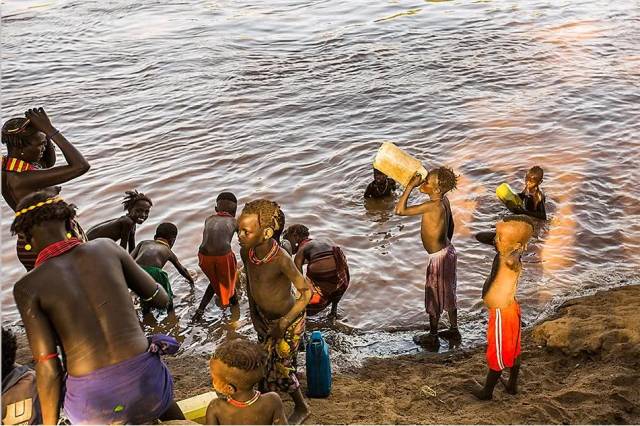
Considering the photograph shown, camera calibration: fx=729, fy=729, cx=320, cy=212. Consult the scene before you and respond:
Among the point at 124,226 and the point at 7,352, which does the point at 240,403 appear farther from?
the point at 124,226

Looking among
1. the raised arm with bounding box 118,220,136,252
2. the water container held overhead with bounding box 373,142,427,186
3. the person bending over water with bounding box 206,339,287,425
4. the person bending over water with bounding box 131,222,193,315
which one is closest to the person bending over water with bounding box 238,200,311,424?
the person bending over water with bounding box 206,339,287,425

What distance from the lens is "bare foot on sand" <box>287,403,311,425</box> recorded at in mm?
4250

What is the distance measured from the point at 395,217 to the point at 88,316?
210 inches

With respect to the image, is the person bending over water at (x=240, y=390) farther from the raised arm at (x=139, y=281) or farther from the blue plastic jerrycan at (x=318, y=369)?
the blue plastic jerrycan at (x=318, y=369)

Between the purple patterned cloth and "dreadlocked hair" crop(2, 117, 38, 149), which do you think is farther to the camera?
"dreadlocked hair" crop(2, 117, 38, 149)

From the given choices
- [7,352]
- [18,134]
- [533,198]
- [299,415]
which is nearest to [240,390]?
[299,415]

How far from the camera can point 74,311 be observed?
311 cm

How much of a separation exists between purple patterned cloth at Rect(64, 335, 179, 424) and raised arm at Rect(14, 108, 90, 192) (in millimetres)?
1403

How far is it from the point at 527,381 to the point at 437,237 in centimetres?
118

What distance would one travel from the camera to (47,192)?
333 cm

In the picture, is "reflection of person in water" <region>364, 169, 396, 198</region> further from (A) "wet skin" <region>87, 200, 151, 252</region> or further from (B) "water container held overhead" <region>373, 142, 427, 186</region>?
(A) "wet skin" <region>87, 200, 151, 252</region>

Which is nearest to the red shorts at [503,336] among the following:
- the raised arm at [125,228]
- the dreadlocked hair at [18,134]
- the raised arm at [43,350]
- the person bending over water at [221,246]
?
the person bending over water at [221,246]

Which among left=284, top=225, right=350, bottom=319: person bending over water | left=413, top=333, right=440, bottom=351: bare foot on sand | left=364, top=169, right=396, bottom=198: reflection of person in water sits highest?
left=284, top=225, right=350, bottom=319: person bending over water

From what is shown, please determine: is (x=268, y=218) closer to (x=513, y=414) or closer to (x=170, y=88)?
(x=513, y=414)
